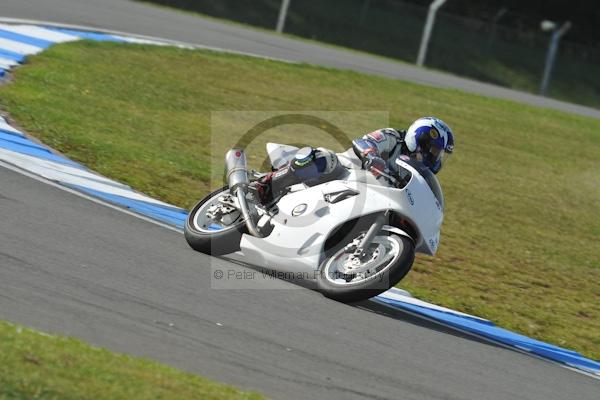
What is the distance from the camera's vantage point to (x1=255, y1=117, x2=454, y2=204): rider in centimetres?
831

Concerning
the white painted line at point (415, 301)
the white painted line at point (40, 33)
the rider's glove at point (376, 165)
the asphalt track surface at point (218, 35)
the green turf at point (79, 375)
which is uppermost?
the rider's glove at point (376, 165)

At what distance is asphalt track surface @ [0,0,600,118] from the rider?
10.2 m

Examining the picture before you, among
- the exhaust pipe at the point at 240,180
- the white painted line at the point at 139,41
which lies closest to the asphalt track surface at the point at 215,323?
the exhaust pipe at the point at 240,180

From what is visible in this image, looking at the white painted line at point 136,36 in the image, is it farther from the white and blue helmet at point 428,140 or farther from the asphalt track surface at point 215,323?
the white and blue helmet at point 428,140

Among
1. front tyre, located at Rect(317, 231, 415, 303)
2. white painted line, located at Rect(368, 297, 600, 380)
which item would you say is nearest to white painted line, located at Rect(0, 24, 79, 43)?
white painted line, located at Rect(368, 297, 600, 380)

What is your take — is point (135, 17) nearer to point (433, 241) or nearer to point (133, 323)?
point (433, 241)

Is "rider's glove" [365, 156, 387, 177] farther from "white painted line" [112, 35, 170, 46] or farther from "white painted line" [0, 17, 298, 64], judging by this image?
"white painted line" [112, 35, 170, 46]

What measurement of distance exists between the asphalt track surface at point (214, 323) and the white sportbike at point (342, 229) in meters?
0.17

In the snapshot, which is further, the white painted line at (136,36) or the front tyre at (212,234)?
the white painted line at (136,36)

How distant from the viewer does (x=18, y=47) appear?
1555 cm

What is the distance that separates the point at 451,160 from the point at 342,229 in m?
9.52

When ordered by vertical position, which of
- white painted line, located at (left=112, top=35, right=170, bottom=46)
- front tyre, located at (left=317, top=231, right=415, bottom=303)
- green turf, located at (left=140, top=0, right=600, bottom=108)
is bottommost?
green turf, located at (left=140, top=0, right=600, bottom=108)

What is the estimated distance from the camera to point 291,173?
27.8ft

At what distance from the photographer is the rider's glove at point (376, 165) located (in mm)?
8148
